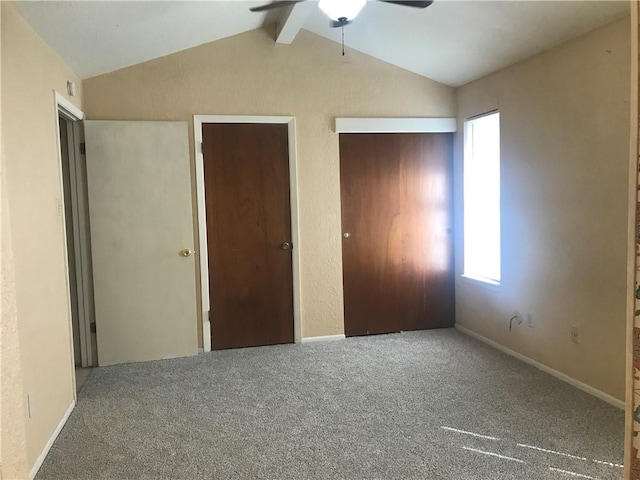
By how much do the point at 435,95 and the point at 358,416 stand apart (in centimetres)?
308

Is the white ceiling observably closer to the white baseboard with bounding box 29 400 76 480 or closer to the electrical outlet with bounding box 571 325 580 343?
the electrical outlet with bounding box 571 325 580 343

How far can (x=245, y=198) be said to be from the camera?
4.38 metres

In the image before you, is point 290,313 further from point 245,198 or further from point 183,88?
point 183,88

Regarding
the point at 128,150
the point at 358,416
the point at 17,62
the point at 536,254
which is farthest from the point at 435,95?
the point at 17,62

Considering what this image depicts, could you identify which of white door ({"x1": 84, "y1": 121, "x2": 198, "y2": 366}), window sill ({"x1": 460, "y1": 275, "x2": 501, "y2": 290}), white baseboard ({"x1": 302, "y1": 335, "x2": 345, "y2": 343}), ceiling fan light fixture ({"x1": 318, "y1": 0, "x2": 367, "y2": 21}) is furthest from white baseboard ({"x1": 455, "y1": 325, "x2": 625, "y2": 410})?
ceiling fan light fixture ({"x1": 318, "y1": 0, "x2": 367, "y2": 21})

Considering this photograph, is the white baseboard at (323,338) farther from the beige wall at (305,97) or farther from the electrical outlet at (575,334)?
the electrical outlet at (575,334)

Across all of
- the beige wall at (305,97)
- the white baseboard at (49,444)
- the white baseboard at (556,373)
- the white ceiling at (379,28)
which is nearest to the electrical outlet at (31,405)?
the white baseboard at (49,444)

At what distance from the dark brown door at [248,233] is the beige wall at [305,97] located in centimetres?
16

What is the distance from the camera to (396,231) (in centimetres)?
471

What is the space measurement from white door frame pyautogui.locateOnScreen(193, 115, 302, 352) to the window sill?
1559mm

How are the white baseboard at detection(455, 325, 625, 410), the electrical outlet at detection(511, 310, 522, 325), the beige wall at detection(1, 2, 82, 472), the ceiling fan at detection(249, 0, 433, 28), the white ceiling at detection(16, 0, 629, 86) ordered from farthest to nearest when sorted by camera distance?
the electrical outlet at detection(511, 310, 522, 325) < the white baseboard at detection(455, 325, 625, 410) < the white ceiling at detection(16, 0, 629, 86) < the ceiling fan at detection(249, 0, 433, 28) < the beige wall at detection(1, 2, 82, 472)

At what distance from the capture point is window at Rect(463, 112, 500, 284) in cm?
437

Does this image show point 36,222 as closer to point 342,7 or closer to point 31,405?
point 31,405

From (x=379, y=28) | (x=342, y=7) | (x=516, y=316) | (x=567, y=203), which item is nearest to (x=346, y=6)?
(x=342, y=7)
